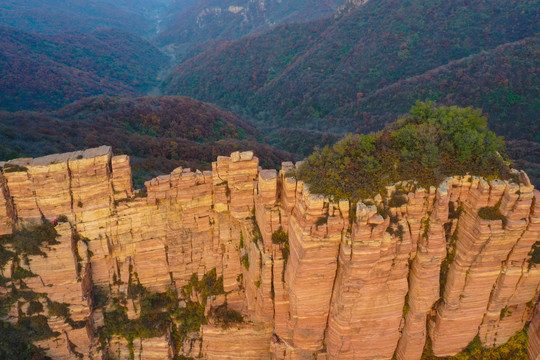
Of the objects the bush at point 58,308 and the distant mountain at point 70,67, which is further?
the distant mountain at point 70,67

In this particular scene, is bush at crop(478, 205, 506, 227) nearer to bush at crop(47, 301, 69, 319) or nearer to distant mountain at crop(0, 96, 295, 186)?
bush at crop(47, 301, 69, 319)

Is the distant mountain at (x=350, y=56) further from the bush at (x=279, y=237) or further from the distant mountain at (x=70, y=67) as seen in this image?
the bush at (x=279, y=237)

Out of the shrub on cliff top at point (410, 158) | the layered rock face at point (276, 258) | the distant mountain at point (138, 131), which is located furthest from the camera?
the distant mountain at point (138, 131)

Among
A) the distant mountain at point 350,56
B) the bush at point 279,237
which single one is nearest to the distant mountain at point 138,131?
the bush at point 279,237

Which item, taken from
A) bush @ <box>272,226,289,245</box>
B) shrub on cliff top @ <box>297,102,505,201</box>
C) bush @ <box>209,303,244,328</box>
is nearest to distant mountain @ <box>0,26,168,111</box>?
bush @ <box>209,303,244,328</box>

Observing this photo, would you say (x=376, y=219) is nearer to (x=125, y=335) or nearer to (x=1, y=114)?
(x=125, y=335)

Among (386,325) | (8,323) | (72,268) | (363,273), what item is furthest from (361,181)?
(8,323)
